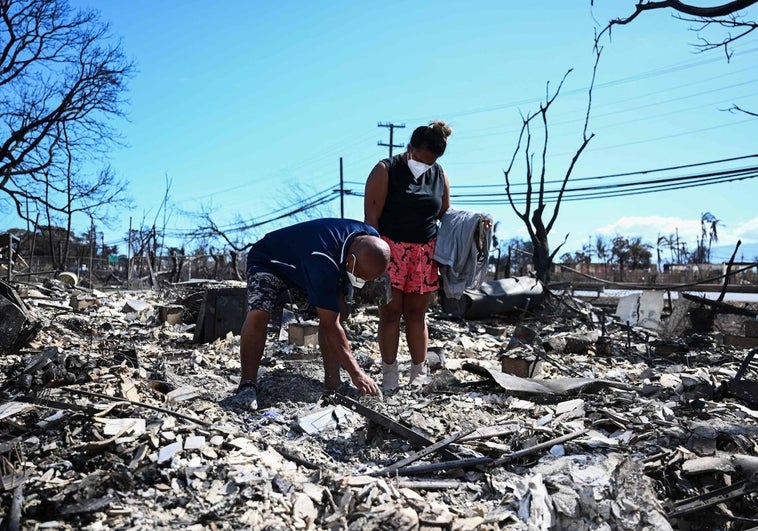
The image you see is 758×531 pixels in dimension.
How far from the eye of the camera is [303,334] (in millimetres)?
6316

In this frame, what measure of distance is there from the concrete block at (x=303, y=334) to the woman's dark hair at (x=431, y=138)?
286cm

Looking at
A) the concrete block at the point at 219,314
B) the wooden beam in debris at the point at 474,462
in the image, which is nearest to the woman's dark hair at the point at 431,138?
the wooden beam in debris at the point at 474,462

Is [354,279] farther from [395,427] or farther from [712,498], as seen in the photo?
[712,498]

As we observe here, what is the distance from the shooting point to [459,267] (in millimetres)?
4500

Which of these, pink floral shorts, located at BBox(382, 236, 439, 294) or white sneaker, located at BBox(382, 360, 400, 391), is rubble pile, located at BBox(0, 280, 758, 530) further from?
pink floral shorts, located at BBox(382, 236, 439, 294)

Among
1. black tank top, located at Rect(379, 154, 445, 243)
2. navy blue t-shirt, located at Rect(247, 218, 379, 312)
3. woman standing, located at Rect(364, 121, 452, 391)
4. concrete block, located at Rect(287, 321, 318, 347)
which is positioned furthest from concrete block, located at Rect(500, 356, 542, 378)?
concrete block, located at Rect(287, 321, 318, 347)

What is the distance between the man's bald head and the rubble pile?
74cm

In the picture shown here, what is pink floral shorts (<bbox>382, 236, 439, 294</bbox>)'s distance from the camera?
411 centimetres

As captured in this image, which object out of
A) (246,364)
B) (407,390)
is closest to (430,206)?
(407,390)

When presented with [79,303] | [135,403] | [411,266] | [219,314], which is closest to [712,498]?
[411,266]

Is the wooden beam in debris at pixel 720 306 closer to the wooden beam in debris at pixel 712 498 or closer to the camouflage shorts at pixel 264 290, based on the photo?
the wooden beam in debris at pixel 712 498

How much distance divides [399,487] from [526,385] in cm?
170

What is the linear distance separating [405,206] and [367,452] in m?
1.88

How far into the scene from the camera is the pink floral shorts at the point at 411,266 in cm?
411
